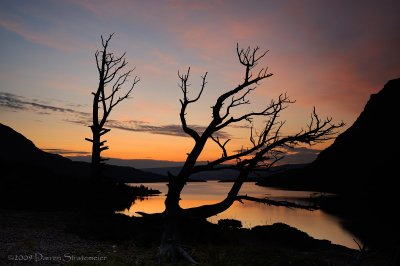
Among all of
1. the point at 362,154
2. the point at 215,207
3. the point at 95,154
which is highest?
the point at 362,154

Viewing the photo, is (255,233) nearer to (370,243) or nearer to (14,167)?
(370,243)

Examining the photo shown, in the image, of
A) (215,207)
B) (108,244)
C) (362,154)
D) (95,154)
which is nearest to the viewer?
(108,244)

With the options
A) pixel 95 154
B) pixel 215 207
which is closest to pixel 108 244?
pixel 215 207

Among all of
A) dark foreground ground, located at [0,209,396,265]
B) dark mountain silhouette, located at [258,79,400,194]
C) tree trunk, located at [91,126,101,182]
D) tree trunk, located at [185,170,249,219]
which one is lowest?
dark foreground ground, located at [0,209,396,265]

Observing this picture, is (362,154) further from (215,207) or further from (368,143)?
(215,207)

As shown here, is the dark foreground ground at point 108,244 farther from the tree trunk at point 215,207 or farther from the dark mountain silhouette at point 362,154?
the dark mountain silhouette at point 362,154

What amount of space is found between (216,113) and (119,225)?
30.2ft

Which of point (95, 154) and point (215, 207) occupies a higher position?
point (95, 154)

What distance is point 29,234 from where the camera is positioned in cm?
1639

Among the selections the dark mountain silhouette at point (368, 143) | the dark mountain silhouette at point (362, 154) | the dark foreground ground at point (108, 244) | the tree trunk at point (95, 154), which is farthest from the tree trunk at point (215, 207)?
the dark mountain silhouette at point (368, 143)

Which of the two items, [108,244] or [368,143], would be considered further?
[368,143]

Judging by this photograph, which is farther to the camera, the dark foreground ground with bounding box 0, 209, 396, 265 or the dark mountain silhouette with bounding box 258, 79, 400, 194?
the dark mountain silhouette with bounding box 258, 79, 400, 194

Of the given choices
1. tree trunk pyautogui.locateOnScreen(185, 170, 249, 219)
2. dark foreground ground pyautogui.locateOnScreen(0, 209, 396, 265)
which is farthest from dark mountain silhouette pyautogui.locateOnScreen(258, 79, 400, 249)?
tree trunk pyautogui.locateOnScreen(185, 170, 249, 219)

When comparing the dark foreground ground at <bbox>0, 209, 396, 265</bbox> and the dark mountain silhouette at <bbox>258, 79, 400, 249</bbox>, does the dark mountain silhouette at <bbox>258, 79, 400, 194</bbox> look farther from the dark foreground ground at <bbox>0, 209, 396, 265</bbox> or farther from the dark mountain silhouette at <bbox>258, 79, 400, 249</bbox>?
the dark foreground ground at <bbox>0, 209, 396, 265</bbox>
